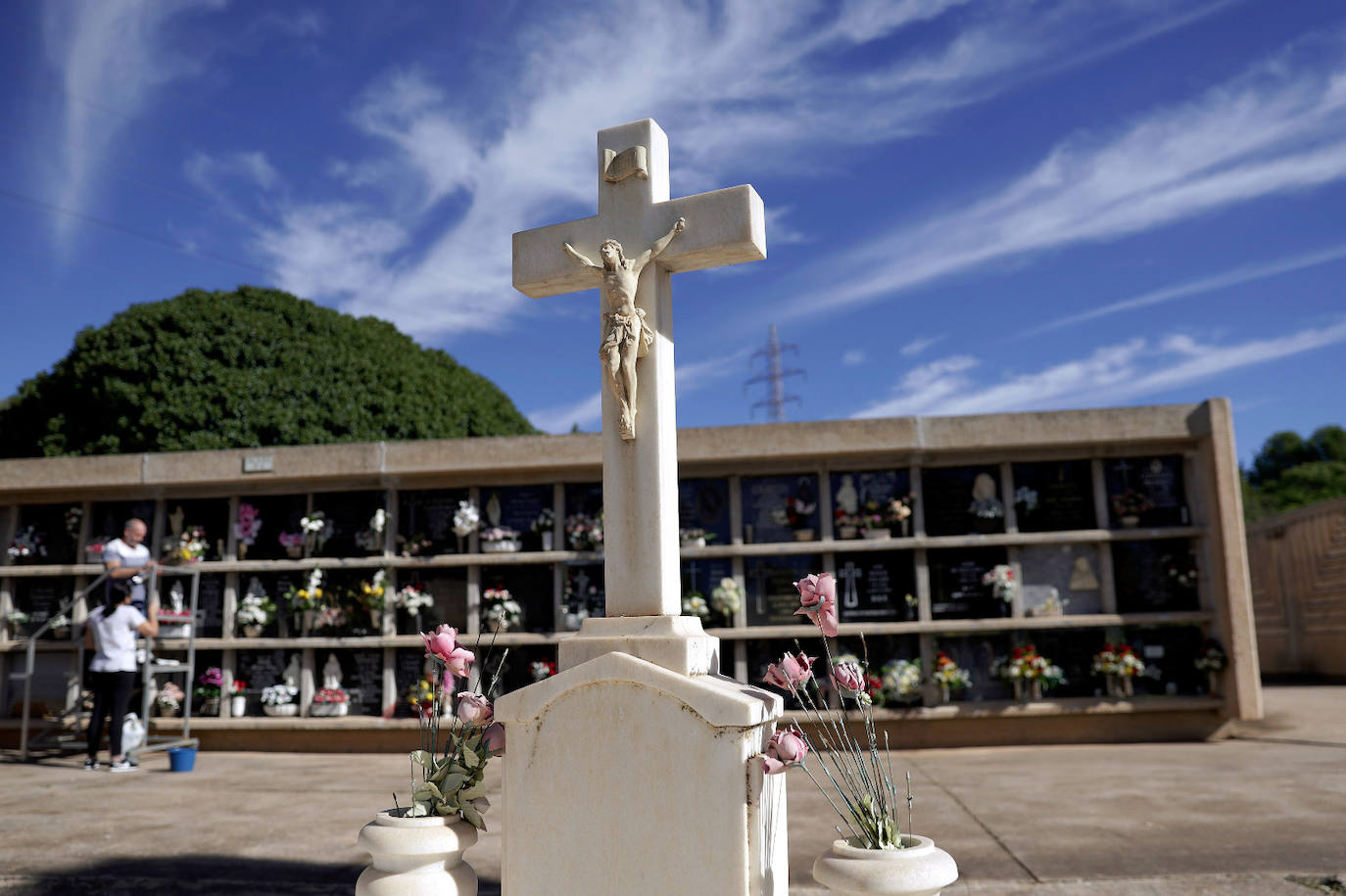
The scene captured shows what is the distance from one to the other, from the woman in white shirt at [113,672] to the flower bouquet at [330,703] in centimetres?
147

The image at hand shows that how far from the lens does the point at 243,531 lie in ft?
27.6

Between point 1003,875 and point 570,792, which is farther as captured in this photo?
point 1003,875

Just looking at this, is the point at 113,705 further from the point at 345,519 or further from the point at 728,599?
the point at 728,599

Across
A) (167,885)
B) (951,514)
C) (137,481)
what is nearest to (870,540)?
(951,514)

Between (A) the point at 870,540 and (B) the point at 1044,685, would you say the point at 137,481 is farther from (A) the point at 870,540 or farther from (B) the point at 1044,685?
(B) the point at 1044,685

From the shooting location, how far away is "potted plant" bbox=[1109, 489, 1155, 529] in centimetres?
779

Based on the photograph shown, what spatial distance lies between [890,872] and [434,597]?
20.7 ft

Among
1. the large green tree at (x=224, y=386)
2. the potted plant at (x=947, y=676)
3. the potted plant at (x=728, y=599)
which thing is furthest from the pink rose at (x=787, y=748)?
the large green tree at (x=224, y=386)

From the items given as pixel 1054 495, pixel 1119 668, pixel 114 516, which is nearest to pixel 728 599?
pixel 1054 495

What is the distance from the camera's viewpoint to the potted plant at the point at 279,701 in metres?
7.98

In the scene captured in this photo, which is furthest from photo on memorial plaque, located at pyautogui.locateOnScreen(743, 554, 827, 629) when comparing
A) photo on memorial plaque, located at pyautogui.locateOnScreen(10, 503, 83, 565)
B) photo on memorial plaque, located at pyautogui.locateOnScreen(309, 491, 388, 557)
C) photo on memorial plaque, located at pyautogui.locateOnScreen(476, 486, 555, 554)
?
photo on memorial plaque, located at pyautogui.locateOnScreen(10, 503, 83, 565)

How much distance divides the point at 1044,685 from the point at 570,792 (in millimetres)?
5700

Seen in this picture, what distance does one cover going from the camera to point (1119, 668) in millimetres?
7383

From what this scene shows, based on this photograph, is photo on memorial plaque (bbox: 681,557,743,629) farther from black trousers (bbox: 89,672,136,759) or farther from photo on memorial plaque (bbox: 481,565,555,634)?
black trousers (bbox: 89,672,136,759)
